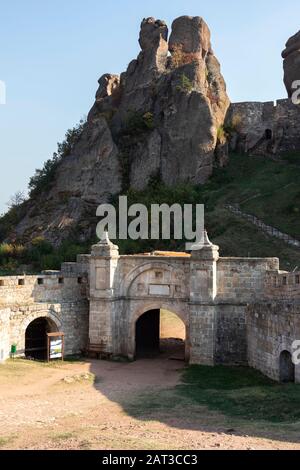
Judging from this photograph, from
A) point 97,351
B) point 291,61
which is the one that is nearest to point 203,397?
point 97,351

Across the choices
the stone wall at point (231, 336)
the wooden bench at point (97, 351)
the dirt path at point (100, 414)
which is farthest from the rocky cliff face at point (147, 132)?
the dirt path at point (100, 414)

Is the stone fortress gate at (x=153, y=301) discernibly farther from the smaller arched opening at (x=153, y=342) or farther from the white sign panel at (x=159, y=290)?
the smaller arched opening at (x=153, y=342)

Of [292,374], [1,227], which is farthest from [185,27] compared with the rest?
[292,374]

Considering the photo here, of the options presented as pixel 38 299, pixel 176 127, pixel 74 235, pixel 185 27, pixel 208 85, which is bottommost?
pixel 38 299

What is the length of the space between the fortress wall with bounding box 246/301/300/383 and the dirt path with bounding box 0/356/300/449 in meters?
3.12

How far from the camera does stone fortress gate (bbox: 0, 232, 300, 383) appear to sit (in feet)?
71.1

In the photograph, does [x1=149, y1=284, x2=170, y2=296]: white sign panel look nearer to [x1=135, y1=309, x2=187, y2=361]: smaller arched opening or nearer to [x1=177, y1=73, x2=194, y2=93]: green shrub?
[x1=135, y1=309, x2=187, y2=361]: smaller arched opening

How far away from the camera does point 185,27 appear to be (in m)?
52.5

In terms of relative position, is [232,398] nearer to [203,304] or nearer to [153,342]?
[203,304]

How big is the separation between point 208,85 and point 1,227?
75.0ft

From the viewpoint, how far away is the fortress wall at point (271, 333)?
17.8 m

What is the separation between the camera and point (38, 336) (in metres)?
24.8

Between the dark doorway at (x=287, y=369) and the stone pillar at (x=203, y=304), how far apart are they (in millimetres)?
3905

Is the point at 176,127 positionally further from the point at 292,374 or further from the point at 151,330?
the point at 292,374
